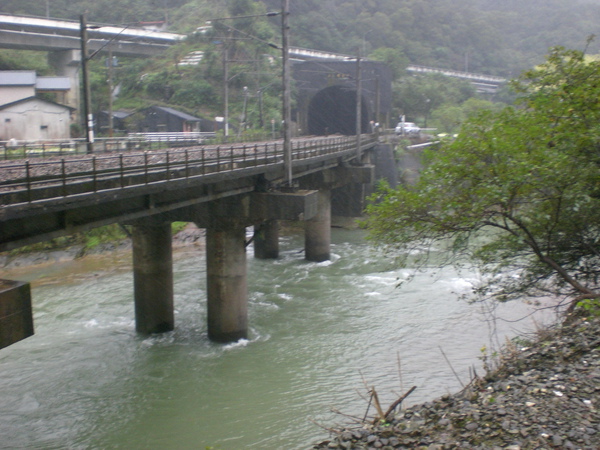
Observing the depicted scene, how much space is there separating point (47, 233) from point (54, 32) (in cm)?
5076

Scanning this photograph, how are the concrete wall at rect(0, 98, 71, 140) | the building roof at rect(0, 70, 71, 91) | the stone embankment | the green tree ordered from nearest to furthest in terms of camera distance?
the stone embankment → the green tree → the concrete wall at rect(0, 98, 71, 140) → the building roof at rect(0, 70, 71, 91)

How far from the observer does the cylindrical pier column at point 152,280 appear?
20641 millimetres

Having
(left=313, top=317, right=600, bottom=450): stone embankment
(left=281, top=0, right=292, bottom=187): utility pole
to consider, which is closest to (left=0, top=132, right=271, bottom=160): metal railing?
(left=281, top=0, right=292, bottom=187): utility pole

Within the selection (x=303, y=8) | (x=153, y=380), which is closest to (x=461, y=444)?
(x=153, y=380)

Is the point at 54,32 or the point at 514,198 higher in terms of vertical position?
the point at 54,32

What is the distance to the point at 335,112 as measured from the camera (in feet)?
236

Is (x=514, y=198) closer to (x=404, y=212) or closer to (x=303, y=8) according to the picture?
(x=404, y=212)

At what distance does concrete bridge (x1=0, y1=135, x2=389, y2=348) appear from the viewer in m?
11.8

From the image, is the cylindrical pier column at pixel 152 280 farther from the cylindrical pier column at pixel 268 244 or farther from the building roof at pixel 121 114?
the building roof at pixel 121 114

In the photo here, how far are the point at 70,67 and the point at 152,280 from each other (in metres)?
45.6

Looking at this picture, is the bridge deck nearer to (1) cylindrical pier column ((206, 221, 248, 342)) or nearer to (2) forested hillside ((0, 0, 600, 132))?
(1) cylindrical pier column ((206, 221, 248, 342))

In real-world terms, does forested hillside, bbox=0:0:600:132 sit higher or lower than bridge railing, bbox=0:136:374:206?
higher

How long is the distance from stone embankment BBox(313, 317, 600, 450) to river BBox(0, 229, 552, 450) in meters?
1.09

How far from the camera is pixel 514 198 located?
13227mm
